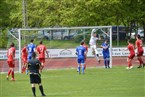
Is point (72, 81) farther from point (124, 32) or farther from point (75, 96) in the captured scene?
point (124, 32)

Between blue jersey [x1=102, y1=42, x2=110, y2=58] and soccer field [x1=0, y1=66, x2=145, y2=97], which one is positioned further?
blue jersey [x1=102, y1=42, x2=110, y2=58]

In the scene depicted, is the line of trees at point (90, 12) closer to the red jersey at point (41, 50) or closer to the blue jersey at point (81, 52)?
the red jersey at point (41, 50)

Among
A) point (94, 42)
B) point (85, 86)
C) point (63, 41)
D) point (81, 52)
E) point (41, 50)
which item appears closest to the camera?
point (85, 86)

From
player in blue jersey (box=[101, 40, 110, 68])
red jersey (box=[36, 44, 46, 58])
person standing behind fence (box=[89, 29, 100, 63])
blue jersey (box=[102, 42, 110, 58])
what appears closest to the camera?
red jersey (box=[36, 44, 46, 58])

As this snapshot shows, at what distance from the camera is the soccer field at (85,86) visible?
783 inches

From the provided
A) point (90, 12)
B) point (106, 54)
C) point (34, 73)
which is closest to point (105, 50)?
point (106, 54)

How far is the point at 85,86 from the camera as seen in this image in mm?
22750

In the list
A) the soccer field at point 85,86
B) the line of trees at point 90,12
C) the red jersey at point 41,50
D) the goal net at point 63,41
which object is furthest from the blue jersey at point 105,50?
the line of trees at point 90,12

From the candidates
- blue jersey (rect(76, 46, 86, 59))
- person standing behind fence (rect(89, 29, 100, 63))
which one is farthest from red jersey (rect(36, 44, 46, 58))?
person standing behind fence (rect(89, 29, 100, 63))

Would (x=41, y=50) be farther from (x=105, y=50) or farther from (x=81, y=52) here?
(x=105, y=50)

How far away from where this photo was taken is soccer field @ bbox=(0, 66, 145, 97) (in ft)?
65.3

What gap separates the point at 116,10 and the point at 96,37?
65.1 ft

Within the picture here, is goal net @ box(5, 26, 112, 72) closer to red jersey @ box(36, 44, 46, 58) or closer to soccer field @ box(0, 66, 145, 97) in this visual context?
red jersey @ box(36, 44, 46, 58)

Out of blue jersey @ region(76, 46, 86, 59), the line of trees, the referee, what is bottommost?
the referee
